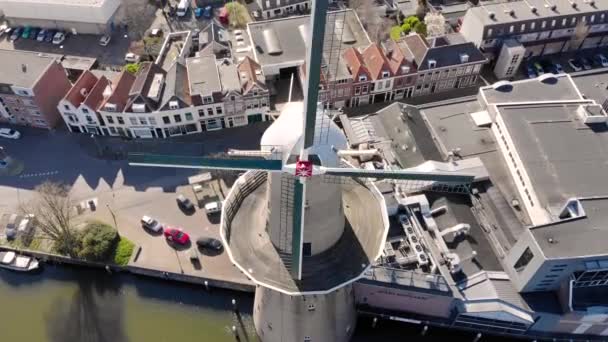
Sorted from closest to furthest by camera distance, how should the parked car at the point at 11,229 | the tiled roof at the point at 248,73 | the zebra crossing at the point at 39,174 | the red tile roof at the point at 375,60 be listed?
the parked car at the point at 11,229 → the zebra crossing at the point at 39,174 → the tiled roof at the point at 248,73 → the red tile roof at the point at 375,60

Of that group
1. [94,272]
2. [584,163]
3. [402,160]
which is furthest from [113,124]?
[584,163]

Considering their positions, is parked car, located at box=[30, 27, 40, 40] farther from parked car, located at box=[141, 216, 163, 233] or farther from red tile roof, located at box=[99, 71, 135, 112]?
parked car, located at box=[141, 216, 163, 233]

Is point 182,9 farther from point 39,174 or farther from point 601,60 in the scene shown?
point 601,60

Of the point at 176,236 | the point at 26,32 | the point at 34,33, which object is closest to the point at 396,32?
the point at 176,236

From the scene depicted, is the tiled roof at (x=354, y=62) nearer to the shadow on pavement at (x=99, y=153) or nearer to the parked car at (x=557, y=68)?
the shadow on pavement at (x=99, y=153)

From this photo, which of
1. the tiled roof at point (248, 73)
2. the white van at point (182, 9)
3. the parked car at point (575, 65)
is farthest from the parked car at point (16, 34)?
the parked car at point (575, 65)

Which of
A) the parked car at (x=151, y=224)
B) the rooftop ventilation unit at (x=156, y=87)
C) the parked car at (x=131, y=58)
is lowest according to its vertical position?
the parked car at (x=151, y=224)

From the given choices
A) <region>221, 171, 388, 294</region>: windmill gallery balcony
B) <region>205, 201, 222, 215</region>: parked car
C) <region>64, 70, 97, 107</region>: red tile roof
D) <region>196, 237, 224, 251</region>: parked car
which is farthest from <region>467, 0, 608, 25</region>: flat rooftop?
<region>64, 70, 97, 107</region>: red tile roof
